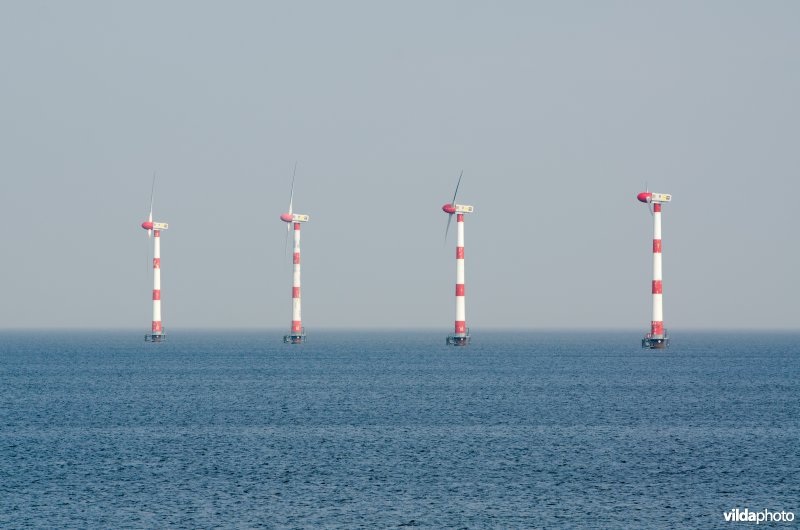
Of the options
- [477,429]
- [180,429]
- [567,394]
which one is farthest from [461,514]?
[567,394]

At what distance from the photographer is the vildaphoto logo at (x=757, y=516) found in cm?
5856

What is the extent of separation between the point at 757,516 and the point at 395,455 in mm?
28238

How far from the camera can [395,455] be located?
81.1 m

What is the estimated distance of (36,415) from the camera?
109875 millimetres

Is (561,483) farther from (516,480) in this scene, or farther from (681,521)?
(681,521)

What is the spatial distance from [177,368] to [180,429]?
9826cm

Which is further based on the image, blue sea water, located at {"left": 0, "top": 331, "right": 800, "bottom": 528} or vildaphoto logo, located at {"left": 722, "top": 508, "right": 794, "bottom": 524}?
blue sea water, located at {"left": 0, "top": 331, "right": 800, "bottom": 528}

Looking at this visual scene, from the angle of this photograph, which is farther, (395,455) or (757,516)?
(395,455)

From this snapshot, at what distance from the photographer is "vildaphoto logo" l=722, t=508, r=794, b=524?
58.6 m

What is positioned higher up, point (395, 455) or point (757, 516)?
point (395, 455)

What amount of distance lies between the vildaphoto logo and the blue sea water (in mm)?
778

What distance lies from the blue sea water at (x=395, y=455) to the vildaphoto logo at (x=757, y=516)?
0.78 meters

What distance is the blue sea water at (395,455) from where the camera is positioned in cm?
6122

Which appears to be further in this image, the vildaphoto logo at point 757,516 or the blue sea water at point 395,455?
the blue sea water at point 395,455
